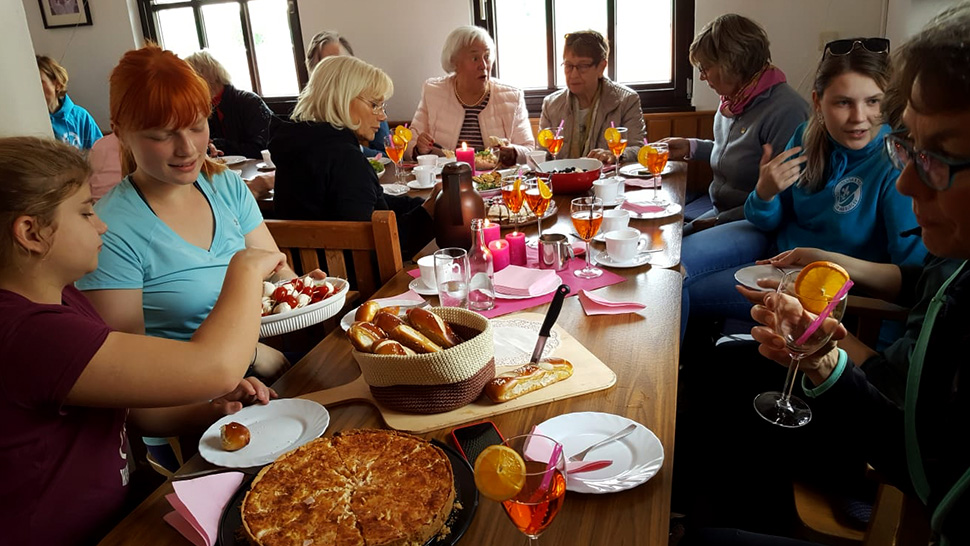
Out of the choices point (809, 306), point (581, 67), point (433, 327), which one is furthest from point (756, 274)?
point (581, 67)

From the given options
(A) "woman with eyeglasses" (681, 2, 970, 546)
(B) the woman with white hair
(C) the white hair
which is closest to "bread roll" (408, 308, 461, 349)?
(A) "woman with eyeglasses" (681, 2, 970, 546)

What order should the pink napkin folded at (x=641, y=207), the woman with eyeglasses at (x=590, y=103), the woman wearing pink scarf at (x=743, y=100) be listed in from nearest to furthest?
1. the pink napkin folded at (x=641, y=207)
2. the woman wearing pink scarf at (x=743, y=100)
3. the woman with eyeglasses at (x=590, y=103)

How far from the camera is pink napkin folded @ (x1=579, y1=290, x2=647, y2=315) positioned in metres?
1.44

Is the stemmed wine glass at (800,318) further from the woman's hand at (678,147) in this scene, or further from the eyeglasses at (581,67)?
the eyeglasses at (581,67)

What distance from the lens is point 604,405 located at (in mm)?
1080

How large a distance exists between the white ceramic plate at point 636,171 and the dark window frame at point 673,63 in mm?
1443

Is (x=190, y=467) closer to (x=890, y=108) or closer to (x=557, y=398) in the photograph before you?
(x=557, y=398)

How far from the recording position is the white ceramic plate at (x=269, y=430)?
99 cm

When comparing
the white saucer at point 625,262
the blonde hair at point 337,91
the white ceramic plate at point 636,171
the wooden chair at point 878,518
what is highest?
the blonde hair at point 337,91

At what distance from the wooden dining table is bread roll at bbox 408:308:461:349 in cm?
15

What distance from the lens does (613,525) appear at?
0.81 metres

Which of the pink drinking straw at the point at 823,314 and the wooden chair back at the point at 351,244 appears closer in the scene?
the pink drinking straw at the point at 823,314

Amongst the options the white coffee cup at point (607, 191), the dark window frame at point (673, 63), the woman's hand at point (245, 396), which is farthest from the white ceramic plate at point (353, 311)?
the dark window frame at point (673, 63)

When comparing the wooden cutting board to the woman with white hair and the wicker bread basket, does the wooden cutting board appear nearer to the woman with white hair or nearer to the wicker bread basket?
the wicker bread basket
